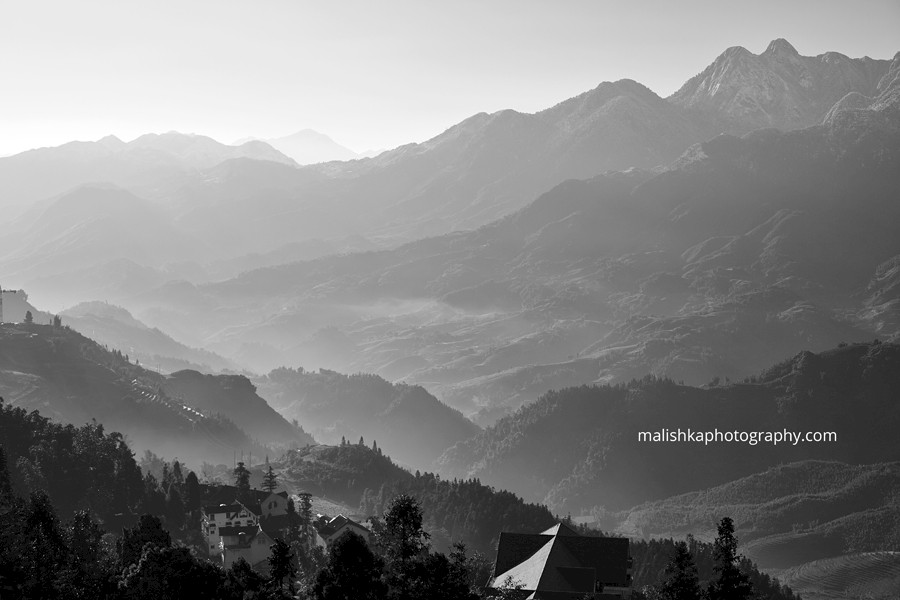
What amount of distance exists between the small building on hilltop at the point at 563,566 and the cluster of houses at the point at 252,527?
19.8 meters

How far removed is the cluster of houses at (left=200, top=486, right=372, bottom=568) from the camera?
455ft

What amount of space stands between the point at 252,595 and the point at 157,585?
21.7 feet

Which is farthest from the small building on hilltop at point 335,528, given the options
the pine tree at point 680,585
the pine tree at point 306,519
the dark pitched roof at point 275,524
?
the pine tree at point 680,585

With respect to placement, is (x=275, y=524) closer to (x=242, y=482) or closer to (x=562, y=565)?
(x=242, y=482)

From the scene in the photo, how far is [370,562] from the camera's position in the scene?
269 feet

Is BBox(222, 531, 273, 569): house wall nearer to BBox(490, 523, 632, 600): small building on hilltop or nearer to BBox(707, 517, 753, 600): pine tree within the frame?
BBox(490, 523, 632, 600): small building on hilltop

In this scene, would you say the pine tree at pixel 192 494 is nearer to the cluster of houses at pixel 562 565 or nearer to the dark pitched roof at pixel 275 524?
the dark pitched roof at pixel 275 524

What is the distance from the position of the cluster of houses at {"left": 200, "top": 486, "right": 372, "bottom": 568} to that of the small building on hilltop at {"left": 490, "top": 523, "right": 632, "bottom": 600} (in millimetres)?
19778

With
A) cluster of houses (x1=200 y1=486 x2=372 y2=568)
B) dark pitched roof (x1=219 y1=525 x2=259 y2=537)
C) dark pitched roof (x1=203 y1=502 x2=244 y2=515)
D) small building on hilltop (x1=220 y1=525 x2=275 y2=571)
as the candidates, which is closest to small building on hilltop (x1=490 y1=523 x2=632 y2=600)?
cluster of houses (x1=200 y1=486 x2=372 y2=568)

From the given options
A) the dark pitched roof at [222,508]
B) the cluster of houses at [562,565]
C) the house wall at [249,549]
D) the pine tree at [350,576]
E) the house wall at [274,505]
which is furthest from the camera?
the house wall at [274,505]

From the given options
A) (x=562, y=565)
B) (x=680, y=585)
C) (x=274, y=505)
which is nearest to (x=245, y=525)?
(x=274, y=505)

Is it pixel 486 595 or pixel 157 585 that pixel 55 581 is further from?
pixel 486 595

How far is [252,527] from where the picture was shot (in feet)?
472

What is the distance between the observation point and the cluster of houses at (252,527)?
13862 cm
